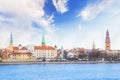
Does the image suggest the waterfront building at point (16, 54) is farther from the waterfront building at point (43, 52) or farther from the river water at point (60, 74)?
the river water at point (60, 74)

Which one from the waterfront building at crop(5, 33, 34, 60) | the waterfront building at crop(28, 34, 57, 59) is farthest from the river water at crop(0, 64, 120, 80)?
the waterfront building at crop(28, 34, 57, 59)

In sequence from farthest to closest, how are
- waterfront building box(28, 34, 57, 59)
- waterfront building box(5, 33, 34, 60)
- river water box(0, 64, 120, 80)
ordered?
waterfront building box(28, 34, 57, 59), waterfront building box(5, 33, 34, 60), river water box(0, 64, 120, 80)

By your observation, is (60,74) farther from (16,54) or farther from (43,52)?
(43,52)

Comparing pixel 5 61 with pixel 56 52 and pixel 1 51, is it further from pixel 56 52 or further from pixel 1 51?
pixel 56 52

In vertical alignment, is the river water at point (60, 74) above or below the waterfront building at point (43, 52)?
below

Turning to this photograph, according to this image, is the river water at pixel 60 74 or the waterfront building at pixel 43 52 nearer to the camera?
the river water at pixel 60 74

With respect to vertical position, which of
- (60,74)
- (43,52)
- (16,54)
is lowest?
(60,74)

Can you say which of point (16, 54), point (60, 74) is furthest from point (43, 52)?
point (60, 74)

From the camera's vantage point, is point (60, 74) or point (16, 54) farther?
point (16, 54)

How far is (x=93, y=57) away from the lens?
82.4 metres

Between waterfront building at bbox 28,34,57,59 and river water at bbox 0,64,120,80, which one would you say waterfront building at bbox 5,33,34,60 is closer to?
waterfront building at bbox 28,34,57,59

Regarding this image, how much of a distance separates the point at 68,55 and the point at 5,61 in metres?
17.9

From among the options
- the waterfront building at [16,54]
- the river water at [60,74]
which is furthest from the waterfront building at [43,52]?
the river water at [60,74]

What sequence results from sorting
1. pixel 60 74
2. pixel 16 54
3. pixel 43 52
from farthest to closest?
pixel 43 52 < pixel 16 54 < pixel 60 74
